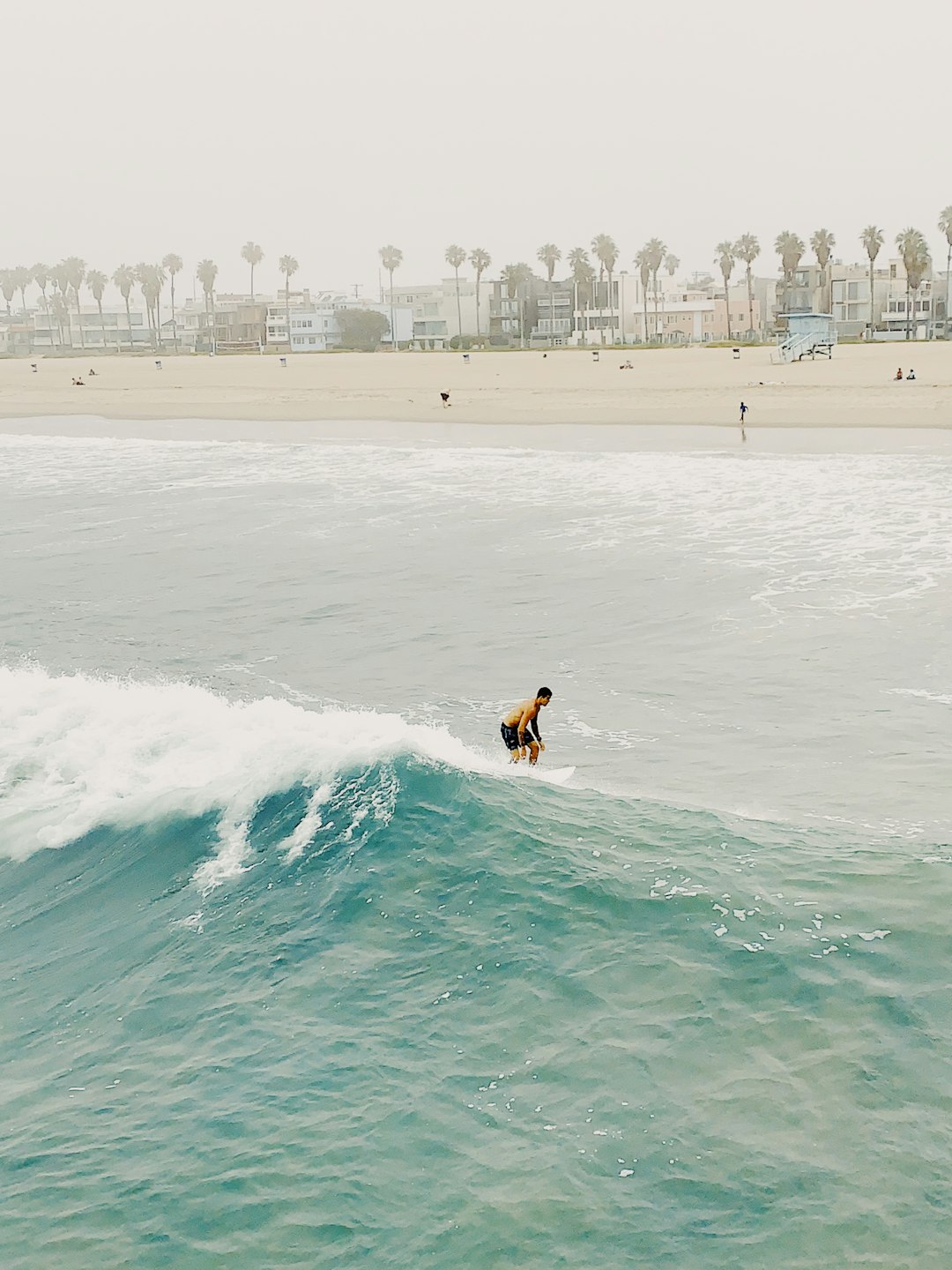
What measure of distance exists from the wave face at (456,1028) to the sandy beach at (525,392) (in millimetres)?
43356

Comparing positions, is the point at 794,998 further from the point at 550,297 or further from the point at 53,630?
the point at 550,297

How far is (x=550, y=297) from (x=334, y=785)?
143m

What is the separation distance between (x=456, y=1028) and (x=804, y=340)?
84.1 meters

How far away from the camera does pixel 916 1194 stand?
7469 millimetres

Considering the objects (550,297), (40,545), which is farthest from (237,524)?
(550,297)

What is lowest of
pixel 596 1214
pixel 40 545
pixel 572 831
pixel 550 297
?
pixel 596 1214

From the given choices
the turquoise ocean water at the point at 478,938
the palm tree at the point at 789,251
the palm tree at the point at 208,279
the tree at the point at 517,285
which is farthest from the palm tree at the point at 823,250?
the turquoise ocean water at the point at 478,938

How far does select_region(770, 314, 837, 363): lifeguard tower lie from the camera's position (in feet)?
279

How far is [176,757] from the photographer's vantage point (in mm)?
15258

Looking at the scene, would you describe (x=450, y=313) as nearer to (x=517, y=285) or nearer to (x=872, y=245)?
(x=517, y=285)

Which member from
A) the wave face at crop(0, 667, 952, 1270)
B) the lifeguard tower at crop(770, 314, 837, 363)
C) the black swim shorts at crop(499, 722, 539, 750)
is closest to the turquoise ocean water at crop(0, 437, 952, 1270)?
the wave face at crop(0, 667, 952, 1270)

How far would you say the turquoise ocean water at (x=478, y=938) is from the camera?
301 inches

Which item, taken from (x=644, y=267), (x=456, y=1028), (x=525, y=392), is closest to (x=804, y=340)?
(x=525, y=392)

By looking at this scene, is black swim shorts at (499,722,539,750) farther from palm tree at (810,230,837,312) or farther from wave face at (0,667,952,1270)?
palm tree at (810,230,837,312)
